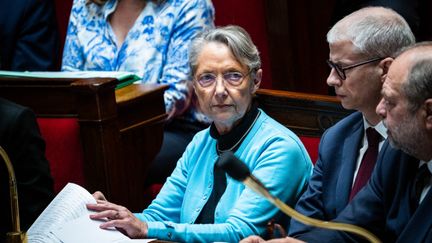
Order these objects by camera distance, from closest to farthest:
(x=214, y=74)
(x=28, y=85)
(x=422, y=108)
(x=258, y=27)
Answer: (x=422, y=108) < (x=214, y=74) < (x=28, y=85) < (x=258, y=27)

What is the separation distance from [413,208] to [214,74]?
35.5 inches

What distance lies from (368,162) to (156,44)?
4.99 feet

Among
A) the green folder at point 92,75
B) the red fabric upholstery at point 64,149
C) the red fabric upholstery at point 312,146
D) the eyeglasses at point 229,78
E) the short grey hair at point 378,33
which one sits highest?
the short grey hair at point 378,33

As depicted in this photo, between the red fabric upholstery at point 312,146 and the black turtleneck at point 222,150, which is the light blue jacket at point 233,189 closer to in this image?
the black turtleneck at point 222,150

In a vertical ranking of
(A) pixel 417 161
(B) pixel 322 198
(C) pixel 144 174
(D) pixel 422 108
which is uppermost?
(D) pixel 422 108

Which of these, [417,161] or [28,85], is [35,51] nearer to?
[28,85]

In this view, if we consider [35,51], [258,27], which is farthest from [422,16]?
[35,51]

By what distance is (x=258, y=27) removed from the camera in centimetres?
456

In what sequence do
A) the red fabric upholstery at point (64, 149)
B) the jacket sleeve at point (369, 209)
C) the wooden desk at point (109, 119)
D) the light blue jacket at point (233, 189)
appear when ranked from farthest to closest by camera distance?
the red fabric upholstery at point (64, 149) → the wooden desk at point (109, 119) → the light blue jacket at point (233, 189) → the jacket sleeve at point (369, 209)

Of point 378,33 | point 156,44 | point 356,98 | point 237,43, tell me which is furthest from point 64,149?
point 378,33

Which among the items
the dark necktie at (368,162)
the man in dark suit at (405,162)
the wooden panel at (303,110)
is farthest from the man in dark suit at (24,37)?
the man in dark suit at (405,162)

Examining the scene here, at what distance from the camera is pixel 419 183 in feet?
8.07

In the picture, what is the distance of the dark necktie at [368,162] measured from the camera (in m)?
2.79

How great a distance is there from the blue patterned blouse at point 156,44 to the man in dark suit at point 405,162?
5.03ft
